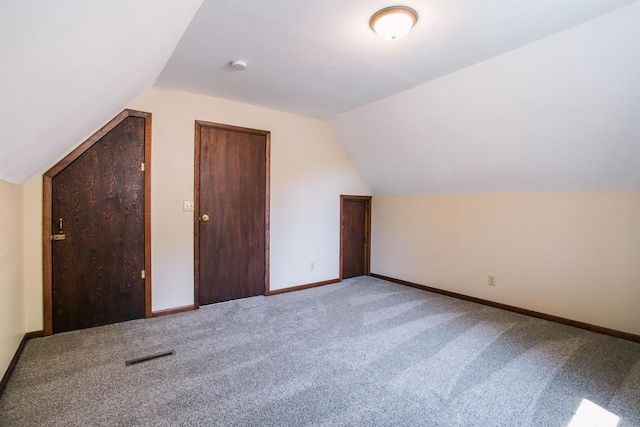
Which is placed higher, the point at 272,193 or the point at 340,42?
the point at 340,42

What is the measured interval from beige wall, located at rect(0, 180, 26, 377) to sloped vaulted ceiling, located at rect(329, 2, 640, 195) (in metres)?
3.35

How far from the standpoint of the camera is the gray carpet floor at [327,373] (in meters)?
1.70

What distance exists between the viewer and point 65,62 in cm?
122

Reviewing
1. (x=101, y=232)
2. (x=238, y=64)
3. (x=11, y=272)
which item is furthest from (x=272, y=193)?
(x=11, y=272)

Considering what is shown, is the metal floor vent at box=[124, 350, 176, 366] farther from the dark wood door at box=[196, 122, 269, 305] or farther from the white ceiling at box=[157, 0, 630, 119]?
the white ceiling at box=[157, 0, 630, 119]

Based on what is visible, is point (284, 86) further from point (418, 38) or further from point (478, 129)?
point (478, 129)

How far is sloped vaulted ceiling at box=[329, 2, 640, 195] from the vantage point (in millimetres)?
2074

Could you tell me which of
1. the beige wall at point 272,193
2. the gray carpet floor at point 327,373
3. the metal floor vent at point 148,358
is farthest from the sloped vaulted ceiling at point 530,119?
the metal floor vent at point 148,358

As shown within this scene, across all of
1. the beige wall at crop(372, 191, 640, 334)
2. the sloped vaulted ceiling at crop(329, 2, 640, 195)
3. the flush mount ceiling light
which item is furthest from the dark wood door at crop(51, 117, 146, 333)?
the beige wall at crop(372, 191, 640, 334)

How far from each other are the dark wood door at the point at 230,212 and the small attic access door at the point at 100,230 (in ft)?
1.79

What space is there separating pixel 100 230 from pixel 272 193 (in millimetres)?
1843

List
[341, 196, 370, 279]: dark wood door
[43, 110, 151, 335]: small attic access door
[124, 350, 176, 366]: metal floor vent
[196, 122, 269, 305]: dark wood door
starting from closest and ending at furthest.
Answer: [124, 350, 176, 366]: metal floor vent
[43, 110, 151, 335]: small attic access door
[196, 122, 269, 305]: dark wood door
[341, 196, 370, 279]: dark wood door

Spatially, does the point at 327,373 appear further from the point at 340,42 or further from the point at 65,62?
the point at 340,42

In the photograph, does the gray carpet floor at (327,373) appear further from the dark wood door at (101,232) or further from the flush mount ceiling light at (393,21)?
the flush mount ceiling light at (393,21)
